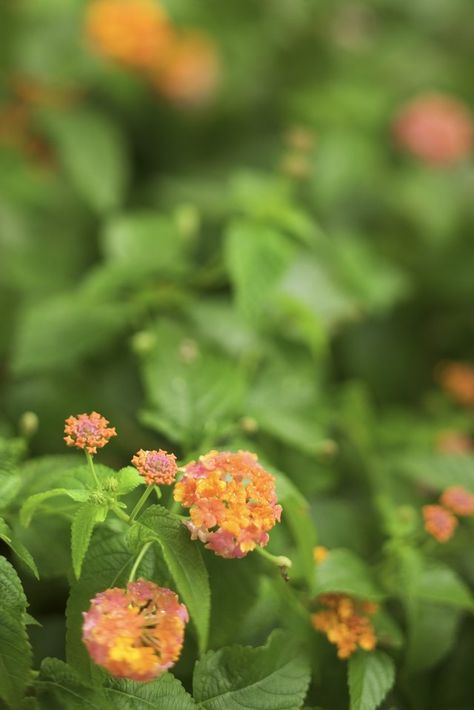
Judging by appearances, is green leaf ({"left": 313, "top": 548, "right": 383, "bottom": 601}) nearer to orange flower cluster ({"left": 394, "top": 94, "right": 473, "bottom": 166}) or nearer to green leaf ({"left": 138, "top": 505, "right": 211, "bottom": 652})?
green leaf ({"left": 138, "top": 505, "right": 211, "bottom": 652})

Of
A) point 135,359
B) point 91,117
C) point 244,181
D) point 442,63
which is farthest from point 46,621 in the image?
point 442,63

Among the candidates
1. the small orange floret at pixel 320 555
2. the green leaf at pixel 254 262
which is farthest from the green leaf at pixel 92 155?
the small orange floret at pixel 320 555

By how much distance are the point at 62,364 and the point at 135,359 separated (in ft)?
0.53

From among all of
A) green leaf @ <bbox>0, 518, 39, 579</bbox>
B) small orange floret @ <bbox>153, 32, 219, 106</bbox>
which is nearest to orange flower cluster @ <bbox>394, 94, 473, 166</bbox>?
small orange floret @ <bbox>153, 32, 219, 106</bbox>

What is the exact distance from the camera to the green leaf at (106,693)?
0.88 m

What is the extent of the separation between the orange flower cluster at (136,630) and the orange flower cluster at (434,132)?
1579 mm

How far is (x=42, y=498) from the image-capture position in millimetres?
901

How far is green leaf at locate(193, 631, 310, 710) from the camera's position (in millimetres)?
938

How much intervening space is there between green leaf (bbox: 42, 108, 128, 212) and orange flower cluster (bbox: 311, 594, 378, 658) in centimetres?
113

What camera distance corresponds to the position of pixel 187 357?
4.40ft

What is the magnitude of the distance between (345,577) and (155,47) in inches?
57.4

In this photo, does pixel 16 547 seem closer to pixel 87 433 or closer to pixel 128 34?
pixel 87 433

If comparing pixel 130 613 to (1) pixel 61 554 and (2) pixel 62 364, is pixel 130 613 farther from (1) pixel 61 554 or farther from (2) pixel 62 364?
(2) pixel 62 364

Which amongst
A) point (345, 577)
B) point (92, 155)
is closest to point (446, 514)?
point (345, 577)
